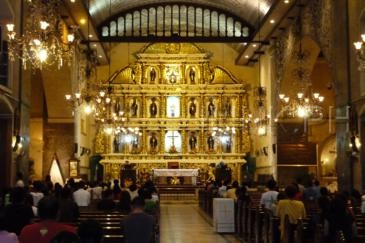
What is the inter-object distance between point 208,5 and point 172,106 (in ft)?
21.7

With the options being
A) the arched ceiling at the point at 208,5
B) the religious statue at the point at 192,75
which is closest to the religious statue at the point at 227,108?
the religious statue at the point at 192,75

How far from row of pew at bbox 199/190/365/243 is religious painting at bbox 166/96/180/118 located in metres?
19.7

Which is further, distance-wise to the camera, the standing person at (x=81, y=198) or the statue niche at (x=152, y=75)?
the statue niche at (x=152, y=75)

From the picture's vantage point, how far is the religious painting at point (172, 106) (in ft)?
128

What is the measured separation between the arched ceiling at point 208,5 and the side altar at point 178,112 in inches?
123

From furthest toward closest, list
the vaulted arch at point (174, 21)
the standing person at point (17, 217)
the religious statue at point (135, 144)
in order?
1. the religious statue at point (135, 144)
2. the vaulted arch at point (174, 21)
3. the standing person at point (17, 217)

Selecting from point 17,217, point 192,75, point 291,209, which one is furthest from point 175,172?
point 17,217

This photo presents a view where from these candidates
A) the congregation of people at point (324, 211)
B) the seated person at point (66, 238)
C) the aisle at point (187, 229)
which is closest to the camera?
the seated person at point (66, 238)

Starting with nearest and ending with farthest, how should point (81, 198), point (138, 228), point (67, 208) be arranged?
point (138, 228)
point (67, 208)
point (81, 198)

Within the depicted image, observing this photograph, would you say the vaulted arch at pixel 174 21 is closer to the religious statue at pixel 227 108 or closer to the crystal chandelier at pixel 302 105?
→ the religious statue at pixel 227 108

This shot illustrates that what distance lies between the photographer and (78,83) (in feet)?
101

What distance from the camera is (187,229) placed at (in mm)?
17984

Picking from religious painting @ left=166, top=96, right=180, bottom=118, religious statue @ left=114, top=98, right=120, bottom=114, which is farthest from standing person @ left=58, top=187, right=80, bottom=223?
religious painting @ left=166, top=96, right=180, bottom=118

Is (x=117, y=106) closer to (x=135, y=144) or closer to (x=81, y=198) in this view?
(x=135, y=144)
